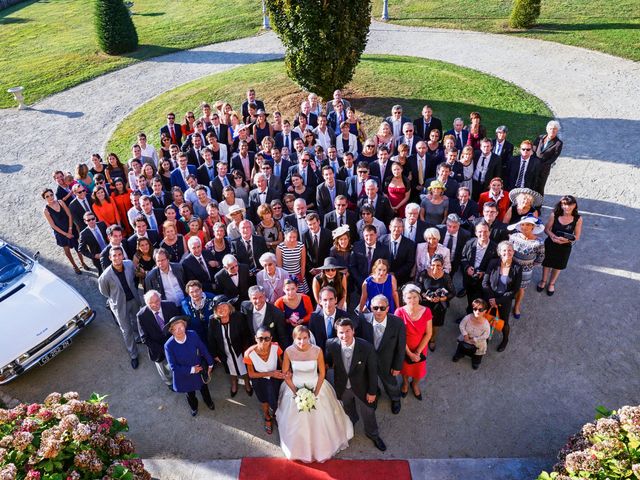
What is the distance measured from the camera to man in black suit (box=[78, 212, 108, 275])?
8.86 m

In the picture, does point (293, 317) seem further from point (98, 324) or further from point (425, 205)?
point (98, 324)

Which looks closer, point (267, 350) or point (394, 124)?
point (267, 350)

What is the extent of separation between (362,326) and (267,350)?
4.24 feet

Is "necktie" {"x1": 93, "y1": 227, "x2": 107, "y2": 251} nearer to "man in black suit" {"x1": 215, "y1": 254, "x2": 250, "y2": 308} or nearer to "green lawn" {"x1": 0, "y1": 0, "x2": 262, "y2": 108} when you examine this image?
"man in black suit" {"x1": 215, "y1": 254, "x2": 250, "y2": 308}

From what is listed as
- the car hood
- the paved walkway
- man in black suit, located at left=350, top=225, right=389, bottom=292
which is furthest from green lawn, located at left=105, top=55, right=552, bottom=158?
man in black suit, located at left=350, top=225, right=389, bottom=292

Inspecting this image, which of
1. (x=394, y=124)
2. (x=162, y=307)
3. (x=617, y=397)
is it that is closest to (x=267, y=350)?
(x=162, y=307)

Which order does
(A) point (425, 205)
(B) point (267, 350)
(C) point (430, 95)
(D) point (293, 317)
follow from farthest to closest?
(C) point (430, 95) → (A) point (425, 205) → (D) point (293, 317) → (B) point (267, 350)

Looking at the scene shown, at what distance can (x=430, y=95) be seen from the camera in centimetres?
1667

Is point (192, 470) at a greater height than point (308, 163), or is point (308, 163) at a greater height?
point (308, 163)

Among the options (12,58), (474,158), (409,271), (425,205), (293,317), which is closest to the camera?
(293,317)

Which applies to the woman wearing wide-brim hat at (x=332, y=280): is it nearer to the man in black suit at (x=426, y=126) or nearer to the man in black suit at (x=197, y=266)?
the man in black suit at (x=197, y=266)

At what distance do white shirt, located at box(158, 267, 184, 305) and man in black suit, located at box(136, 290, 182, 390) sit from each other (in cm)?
46

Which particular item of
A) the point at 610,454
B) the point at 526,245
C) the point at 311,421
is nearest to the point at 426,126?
the point at 526,245

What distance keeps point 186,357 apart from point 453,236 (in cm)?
466
